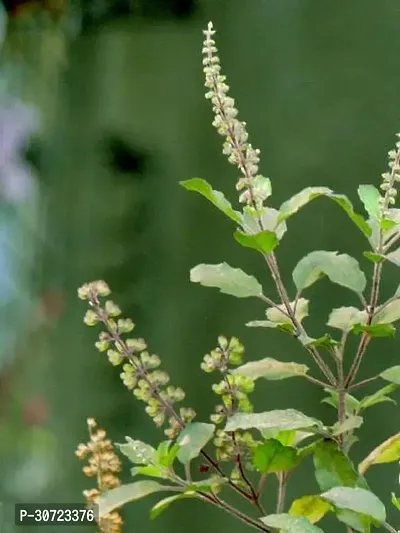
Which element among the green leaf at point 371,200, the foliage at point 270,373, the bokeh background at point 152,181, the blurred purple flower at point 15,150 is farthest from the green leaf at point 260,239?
the blurred purple flower at point 15,150

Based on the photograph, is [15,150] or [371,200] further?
[15,150]

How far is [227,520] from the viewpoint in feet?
3.27

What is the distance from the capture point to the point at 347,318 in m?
0.68

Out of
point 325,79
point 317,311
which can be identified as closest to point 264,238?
point 317,311

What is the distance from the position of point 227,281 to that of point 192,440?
162 mm

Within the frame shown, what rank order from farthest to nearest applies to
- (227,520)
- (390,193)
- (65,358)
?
(65,358), (227,520), (390,193)

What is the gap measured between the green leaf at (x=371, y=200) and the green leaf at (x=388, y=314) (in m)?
0.09

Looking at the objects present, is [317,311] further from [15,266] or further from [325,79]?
[15,266]

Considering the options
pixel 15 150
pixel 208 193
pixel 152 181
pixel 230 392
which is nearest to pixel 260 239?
pixel 208 193

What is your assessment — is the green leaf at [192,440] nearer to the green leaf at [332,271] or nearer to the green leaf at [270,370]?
the green leaf at [270,370]

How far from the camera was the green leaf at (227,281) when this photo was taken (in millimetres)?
660

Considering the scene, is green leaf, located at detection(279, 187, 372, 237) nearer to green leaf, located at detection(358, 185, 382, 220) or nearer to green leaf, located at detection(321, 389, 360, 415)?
green leaf, located at detection(358, 185, 382, 220)

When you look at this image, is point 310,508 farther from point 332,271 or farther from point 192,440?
point 332,271

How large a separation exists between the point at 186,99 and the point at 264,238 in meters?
0.57
